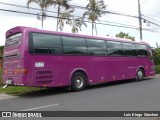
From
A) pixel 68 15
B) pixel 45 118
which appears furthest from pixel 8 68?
pixel 68 15

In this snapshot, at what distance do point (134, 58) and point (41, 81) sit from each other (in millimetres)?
9046

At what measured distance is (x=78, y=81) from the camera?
16.6 m

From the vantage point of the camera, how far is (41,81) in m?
14.5

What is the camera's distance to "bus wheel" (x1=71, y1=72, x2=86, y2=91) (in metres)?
16.2

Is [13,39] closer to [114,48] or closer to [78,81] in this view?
[78,81]

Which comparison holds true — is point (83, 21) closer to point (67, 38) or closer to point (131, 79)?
point (131, 79)

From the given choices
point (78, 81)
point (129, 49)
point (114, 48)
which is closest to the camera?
point (78, 81)

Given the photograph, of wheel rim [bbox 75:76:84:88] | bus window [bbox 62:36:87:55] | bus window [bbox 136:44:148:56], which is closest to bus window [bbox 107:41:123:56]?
bus window [bbox 62:36:87:55]

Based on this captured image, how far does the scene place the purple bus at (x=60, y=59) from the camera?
14297mm

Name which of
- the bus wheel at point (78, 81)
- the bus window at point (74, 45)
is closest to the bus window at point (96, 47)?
the bus window at point (74, 45)

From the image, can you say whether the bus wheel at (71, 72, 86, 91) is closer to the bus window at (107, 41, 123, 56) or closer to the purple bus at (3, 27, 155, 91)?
the purple bus at (3, 27, 155, 91)

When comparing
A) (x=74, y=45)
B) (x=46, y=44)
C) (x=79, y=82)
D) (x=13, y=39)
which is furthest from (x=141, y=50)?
(x=13, y=39)

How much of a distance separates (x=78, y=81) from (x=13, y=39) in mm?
4051

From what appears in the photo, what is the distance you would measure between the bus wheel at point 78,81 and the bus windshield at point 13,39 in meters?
3.51
